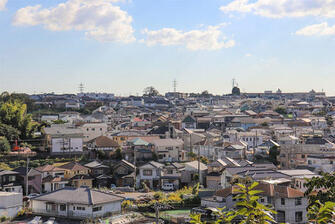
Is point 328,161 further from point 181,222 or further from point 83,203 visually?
point 83,203

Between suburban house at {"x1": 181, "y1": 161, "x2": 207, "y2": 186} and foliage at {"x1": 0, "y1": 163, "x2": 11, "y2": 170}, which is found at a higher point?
foliage at {"x1": 0, "y1": 163, "x2": 11, "y2": 170}

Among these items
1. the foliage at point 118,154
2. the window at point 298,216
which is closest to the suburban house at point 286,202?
the window at point 298,216

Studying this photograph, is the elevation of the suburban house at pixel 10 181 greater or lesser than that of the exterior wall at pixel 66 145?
lesser

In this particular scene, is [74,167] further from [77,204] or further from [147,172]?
[77,204]

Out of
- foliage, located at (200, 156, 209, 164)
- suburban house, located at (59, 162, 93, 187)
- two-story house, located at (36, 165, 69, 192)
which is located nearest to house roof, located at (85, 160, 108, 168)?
suburban house, located at (59, 162, 93, 187)

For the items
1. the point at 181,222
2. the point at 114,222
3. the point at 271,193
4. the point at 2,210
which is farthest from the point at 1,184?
the point at 271,193

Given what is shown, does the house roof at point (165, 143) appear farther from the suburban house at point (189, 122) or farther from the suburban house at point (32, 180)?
the suburban house at point (189, 122)

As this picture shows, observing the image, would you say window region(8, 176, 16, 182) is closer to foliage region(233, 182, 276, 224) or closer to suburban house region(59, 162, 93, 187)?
suburban house region(59, 162, 93, 187)
